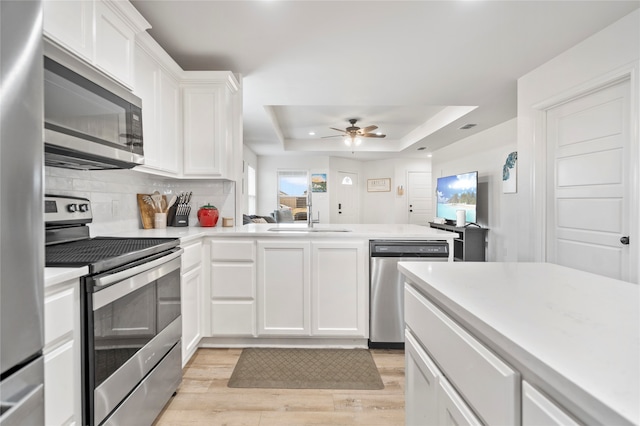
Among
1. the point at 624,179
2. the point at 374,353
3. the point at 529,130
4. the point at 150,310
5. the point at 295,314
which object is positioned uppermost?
the point at 529,130

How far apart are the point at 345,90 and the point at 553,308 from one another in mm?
3250

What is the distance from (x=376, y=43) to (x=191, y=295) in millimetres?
2372

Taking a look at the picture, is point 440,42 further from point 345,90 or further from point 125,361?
point 125,361

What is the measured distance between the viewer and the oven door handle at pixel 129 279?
3.76 feet

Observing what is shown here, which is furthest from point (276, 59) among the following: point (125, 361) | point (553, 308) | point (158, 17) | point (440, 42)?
point (553, 308)

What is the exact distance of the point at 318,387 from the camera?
195 cm

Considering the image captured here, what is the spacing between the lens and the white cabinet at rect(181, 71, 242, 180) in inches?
105

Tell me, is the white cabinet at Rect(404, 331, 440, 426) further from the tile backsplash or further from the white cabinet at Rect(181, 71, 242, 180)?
the white cabinet at Rect(181, 71, 242, 180)

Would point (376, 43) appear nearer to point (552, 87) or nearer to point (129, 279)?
point (552, 87)

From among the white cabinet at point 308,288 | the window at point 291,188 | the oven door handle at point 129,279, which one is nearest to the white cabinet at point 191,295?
the oven door handle at point 129,279

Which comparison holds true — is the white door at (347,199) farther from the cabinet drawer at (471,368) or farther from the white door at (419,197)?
the cabinet drawer at (471,368)

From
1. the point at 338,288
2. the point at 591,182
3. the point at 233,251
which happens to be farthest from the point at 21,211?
the point at 591,182

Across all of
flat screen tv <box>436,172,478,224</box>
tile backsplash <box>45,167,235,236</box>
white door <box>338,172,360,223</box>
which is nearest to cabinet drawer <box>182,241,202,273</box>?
tile backsplash <box>45,167,235,236</box>

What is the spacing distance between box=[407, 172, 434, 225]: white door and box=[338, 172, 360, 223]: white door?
4.81ft
